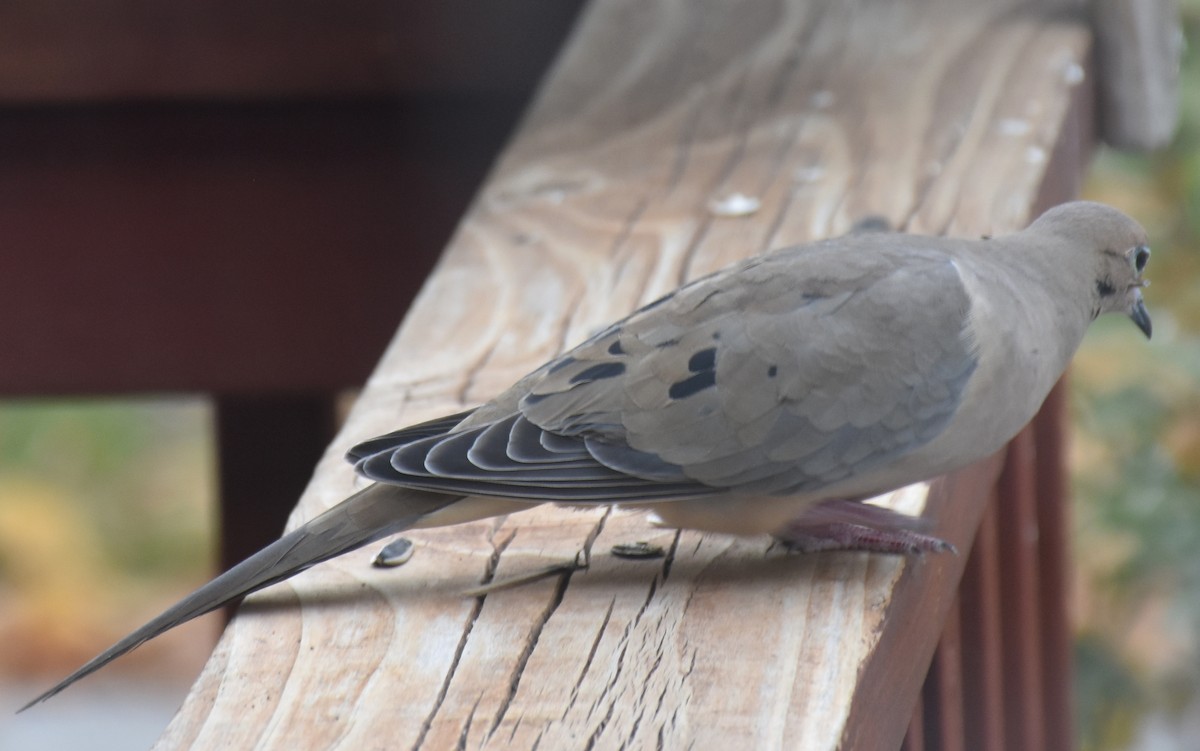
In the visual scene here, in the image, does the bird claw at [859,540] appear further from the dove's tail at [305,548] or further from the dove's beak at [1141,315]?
the dove's beak at [1141,315]

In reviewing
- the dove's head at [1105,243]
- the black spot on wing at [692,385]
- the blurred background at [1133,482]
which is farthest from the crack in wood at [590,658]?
the blurred background at [1133,482]

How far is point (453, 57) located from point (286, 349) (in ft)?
A: 2.69

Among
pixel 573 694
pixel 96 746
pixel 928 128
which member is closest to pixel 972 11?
pixel 928 128

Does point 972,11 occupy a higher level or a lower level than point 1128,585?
higher

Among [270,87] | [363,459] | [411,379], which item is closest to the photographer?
[363,459]

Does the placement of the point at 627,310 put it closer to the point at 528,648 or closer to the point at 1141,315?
the point at 1141,315

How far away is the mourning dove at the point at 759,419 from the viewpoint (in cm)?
184

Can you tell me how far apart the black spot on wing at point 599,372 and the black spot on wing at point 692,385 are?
0.08 meters

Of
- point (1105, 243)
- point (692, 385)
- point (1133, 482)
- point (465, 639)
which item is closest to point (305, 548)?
point (465, 639)

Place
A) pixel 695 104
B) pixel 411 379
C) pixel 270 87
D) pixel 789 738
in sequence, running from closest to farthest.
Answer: pixel 789 738, pixel 411 379, pixel 695 104, pixel 270 87

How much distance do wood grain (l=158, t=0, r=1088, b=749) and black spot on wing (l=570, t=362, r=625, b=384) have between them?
0.67ft

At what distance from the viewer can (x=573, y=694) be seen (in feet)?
4.98

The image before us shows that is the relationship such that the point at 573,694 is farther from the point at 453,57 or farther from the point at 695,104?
the point at 453,57

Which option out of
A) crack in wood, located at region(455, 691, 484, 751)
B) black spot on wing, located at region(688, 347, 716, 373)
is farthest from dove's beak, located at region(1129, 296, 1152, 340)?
crack in wood, located at region(455, 691, 484, 751)
